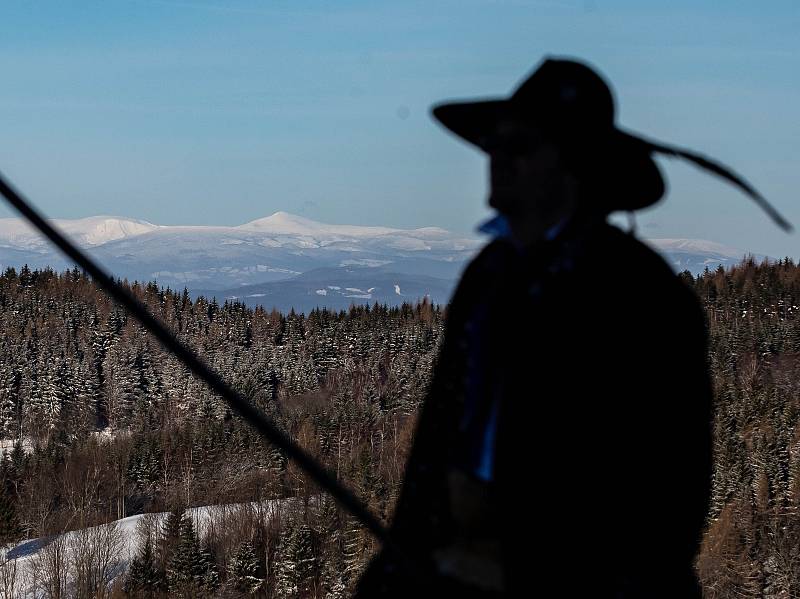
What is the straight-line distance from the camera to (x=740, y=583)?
82.4m

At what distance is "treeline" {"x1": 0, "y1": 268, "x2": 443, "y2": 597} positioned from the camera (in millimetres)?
84125

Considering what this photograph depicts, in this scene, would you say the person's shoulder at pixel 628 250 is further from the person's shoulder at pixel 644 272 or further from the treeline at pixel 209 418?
the treeline at pixel 209 418

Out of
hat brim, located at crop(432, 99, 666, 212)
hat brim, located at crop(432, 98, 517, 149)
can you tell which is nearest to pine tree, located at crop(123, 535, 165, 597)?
hat brim, located at crop(432, 98, 517, 149)

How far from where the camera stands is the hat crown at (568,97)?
3.18 metres

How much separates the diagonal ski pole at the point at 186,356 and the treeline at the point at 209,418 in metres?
72.0

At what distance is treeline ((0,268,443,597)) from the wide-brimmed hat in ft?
236

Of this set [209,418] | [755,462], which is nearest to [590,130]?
[755,462]

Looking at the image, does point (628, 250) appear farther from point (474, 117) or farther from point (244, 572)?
point (244, 572)

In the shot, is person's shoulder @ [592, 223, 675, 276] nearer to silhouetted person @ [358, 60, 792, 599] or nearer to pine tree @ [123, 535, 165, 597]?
silhouetted person @ [358, 60, 792, 599]

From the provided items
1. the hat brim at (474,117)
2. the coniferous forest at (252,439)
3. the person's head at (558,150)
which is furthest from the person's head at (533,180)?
the coniferous forest at (252,439)

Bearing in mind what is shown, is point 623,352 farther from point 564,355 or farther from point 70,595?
point 70,595

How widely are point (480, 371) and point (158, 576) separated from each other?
252 feet

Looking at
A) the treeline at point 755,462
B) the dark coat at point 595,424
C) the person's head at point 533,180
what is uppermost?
the person's head at point 533,180

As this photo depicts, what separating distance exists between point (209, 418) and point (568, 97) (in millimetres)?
134238
